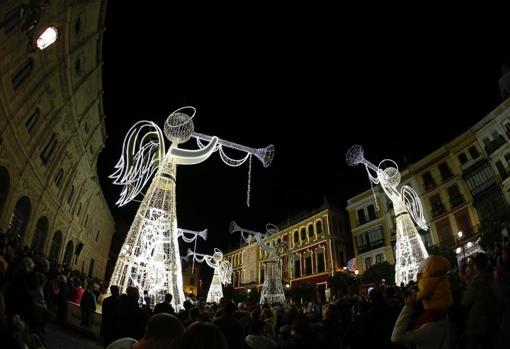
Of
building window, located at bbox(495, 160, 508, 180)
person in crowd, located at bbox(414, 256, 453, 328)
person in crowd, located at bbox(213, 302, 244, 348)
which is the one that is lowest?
person in crowd, located at bbox(213, 302, 244, 348)

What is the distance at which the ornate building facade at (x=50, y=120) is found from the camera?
518 inches

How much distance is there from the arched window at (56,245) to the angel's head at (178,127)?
16.5m

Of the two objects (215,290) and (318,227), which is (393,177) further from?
(318,227)

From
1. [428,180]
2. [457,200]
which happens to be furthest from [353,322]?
[428,180]

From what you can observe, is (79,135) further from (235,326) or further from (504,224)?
(504,224)

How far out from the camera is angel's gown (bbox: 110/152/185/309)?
29.7ft

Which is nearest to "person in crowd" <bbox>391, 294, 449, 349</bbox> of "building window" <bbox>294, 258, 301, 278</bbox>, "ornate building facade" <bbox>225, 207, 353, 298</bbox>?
"ornate building facade" <bbox>225, 207, 353, 298</bbox>

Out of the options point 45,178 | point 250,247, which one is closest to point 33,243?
point 45,178

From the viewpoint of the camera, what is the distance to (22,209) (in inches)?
661

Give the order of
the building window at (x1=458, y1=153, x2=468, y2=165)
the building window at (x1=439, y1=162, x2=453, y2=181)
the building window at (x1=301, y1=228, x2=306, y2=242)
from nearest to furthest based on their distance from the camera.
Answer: the building window at (x1=458, y1=153, x2=468, y2=165), the building window at (x1=439, y1=162, x2=453, y2=181), the building window at (x1=301, y1=228, x2=306, y2=242)

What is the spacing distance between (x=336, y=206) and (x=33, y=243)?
3580cm

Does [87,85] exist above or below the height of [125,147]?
above

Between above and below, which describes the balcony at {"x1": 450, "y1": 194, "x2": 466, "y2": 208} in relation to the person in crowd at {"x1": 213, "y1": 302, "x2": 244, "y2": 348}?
above

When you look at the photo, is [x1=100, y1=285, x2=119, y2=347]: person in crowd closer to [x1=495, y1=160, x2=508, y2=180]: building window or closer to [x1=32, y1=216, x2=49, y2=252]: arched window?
[x1=32, y1=216, x2=49, y2=252]: arched window
